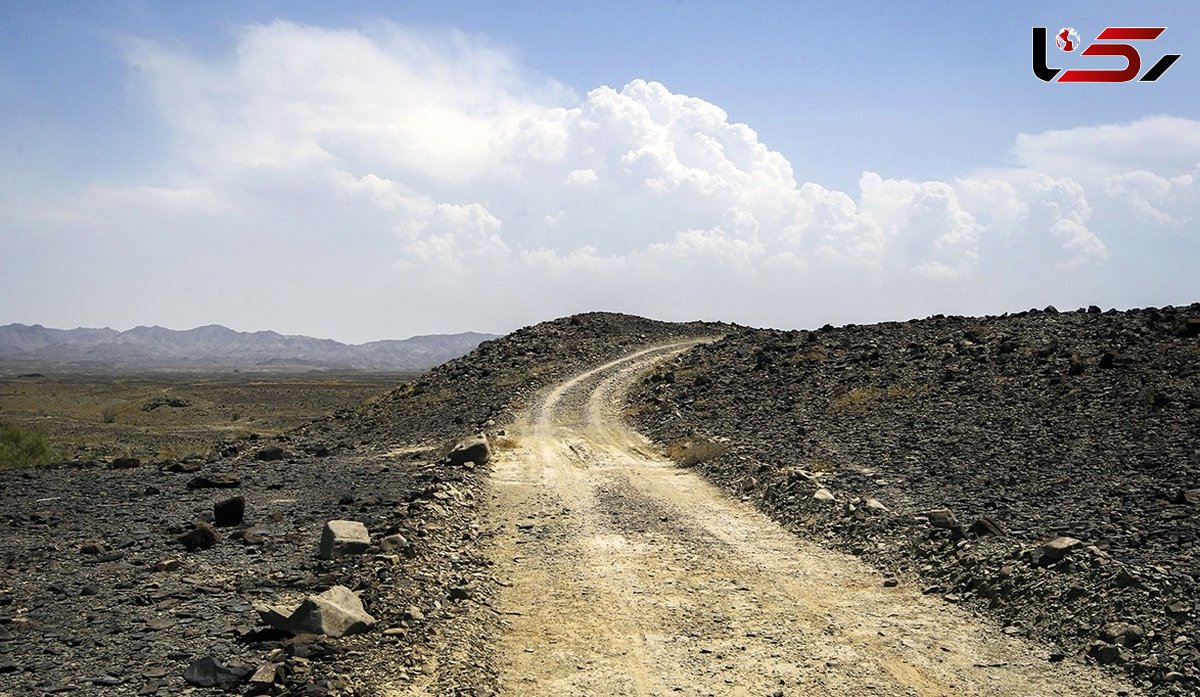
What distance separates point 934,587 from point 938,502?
15.6ft

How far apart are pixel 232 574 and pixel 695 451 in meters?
16.0

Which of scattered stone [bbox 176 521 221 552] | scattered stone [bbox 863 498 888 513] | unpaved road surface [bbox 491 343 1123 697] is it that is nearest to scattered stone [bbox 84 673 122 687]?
unpaved road surface [bbox 491 343 1123 697]

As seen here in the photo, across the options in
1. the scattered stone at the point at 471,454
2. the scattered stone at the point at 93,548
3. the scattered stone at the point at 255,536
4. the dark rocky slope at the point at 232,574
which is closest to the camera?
the dark rocky slope at the point at 232,574

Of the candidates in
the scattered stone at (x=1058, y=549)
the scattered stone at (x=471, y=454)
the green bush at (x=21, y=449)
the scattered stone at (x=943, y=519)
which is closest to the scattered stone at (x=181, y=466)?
the scattered stone at (x=471, y=454)

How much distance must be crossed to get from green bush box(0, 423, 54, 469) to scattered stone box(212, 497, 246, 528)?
20.0 meters

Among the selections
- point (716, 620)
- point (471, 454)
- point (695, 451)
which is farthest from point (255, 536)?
point (695, 451)

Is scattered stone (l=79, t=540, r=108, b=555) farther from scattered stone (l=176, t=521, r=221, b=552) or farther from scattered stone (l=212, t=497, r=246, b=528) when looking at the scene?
scattered stone (l=212, t=497, r=246, b=528)

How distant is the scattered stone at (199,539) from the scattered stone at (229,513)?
1.76 m

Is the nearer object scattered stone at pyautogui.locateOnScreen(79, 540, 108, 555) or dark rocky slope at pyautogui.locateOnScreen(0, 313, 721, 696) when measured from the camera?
dark rocky slope at pyautogui.locateOnScreen(0, 313, 721, 696)

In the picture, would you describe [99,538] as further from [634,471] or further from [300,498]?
[634,471]

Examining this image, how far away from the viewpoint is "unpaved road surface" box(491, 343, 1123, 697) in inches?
372

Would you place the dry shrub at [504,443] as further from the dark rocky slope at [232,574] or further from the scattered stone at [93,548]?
the scattered stone at [93,548]

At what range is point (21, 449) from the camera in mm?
35438

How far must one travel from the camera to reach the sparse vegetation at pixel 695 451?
26.4 m
